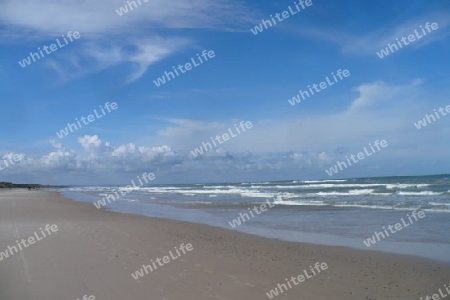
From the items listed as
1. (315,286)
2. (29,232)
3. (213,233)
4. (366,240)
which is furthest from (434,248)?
(29,232)

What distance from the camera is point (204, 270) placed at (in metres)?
7.93

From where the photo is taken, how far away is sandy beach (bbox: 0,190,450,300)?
256 inches

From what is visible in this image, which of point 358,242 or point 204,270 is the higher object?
point 204,270

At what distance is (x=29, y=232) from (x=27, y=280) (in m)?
6.86

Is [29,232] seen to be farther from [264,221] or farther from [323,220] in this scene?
[323,220]

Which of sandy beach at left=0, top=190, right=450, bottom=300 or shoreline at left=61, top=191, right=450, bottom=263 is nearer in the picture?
sandy beach at left=0, top=190, right=450, bottom=300

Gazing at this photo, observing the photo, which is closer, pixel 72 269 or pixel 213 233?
pixel 72 269

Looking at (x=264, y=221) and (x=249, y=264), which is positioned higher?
(x=249, y=264)

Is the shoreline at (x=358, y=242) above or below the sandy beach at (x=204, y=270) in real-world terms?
below

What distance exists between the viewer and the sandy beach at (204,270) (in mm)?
6500

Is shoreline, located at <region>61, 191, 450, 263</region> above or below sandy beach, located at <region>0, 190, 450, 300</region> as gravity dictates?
below

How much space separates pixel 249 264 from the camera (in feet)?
28.0

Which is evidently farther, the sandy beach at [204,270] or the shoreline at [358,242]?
the shoreline at [358,242]

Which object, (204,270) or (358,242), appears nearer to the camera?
(204,270)
